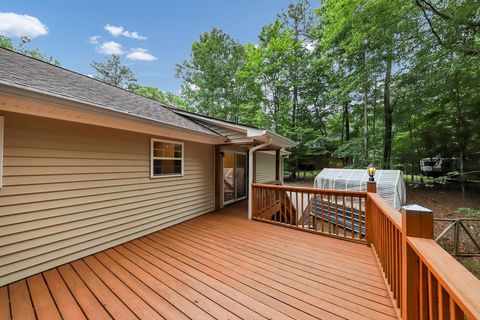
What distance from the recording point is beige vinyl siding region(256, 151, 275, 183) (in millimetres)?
9602

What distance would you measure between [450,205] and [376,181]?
385 cm

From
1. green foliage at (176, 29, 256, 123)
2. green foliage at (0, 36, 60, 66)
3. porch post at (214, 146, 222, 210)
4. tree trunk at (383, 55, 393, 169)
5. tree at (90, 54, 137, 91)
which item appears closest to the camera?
porch post at (214, 146, 222, 210)

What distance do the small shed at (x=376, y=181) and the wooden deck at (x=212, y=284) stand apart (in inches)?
208

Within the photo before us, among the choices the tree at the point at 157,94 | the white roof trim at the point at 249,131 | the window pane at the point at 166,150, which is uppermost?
the tree at the point at 157,94

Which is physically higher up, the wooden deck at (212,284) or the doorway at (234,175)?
the doorway at (234,175)

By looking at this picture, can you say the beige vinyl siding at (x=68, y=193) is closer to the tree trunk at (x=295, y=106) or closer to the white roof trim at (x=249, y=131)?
the white roof trim at (x=249, y=131)

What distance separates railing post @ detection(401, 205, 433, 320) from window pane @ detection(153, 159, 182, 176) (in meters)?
4.39

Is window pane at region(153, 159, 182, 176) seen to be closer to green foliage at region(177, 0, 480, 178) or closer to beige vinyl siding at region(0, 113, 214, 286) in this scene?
beige vinyl siding at region(0, 113, 214, 286)

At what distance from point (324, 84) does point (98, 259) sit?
16917 mm

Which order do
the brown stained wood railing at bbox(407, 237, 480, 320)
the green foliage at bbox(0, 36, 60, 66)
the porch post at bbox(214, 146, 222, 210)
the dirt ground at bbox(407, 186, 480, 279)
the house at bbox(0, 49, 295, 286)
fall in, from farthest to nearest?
1. the green foliage at bbox(0, 36, 60, 66)
2. the porch post at bbox(214, 146, 222, 210)
3. the dirt ground at bbox(407, 186, 480, 279)
4. the house at bbox(0, 49, 295, 286)
5. the brown stained wood railing at bbox(407, 237, 480, 320)

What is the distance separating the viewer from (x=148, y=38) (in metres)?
15.8

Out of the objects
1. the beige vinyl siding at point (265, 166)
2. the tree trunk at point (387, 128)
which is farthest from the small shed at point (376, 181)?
the tree trunk at point (387, 128)

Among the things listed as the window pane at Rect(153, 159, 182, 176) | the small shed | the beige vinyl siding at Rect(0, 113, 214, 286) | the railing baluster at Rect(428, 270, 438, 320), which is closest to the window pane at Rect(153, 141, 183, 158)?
the window pane at Rect(153, 159, 182, 176)

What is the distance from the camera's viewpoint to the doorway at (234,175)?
7.17 meters
